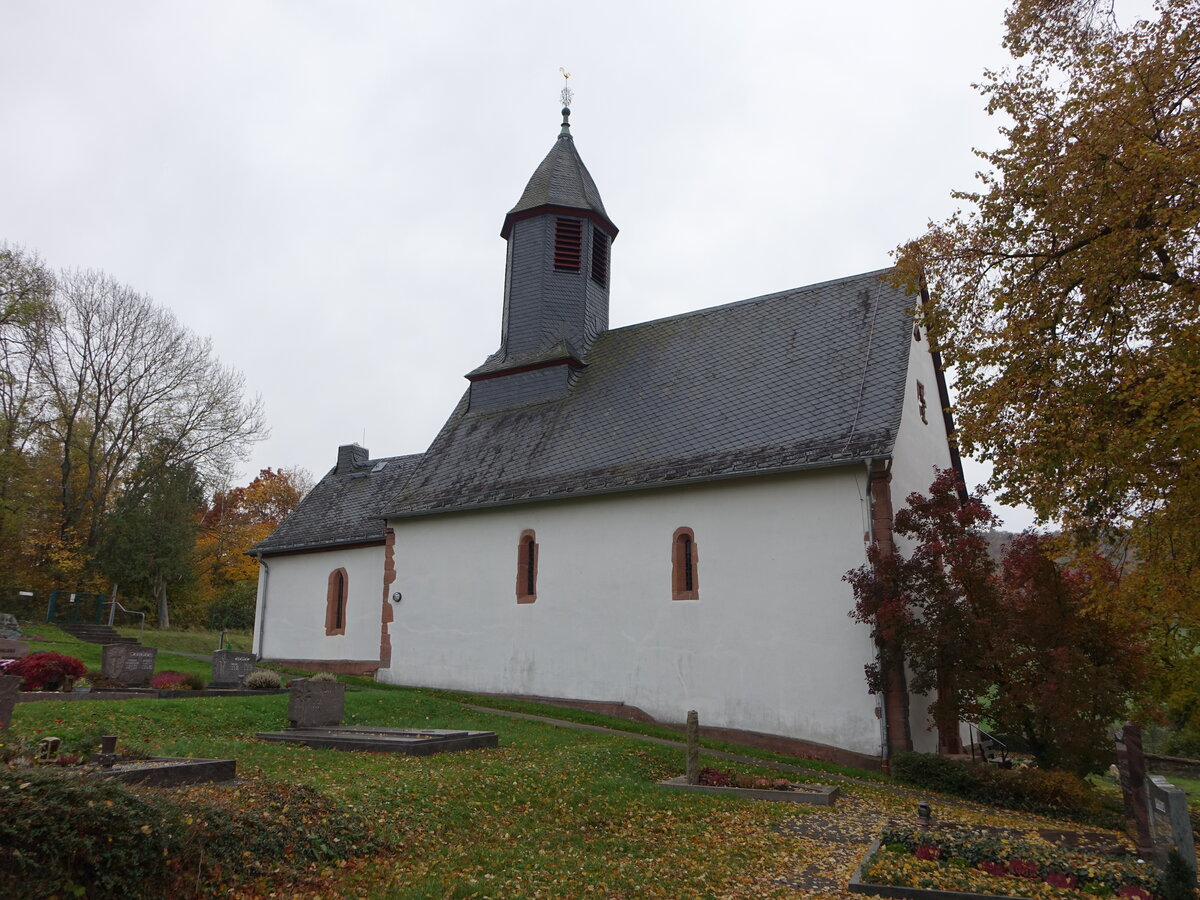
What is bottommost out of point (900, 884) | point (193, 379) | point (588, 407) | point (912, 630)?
point (900, 884)

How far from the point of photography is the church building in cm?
1516

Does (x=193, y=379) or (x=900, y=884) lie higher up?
(x=193, y=379)

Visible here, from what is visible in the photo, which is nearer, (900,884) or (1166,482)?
(900,884)

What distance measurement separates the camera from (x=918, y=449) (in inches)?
690

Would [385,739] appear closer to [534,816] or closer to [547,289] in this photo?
[534,816]

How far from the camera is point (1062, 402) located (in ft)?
33.2

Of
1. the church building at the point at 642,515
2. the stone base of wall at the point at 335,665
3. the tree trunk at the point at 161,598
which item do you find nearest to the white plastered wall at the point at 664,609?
the church building at the point at 642,515

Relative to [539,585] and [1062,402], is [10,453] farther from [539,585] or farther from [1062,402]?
[1062,402]

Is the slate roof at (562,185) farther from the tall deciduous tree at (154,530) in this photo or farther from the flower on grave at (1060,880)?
the flower on grave at (1060,880)

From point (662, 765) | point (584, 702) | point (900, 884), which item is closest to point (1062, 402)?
point (900, 884)

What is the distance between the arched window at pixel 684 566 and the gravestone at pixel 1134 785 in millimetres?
7366

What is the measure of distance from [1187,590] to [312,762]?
1122cm

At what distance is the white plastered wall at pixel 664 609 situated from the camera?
48.9 feet

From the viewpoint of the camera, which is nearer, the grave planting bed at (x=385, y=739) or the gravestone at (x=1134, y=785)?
the gravestone at (x=1134, y=785)
